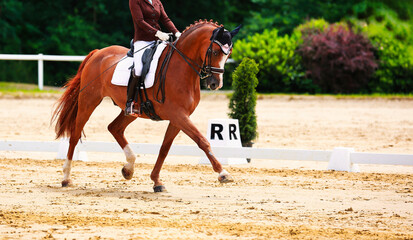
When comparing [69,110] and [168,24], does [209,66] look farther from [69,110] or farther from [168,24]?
[69,110]

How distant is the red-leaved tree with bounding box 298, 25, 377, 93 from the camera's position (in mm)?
19750

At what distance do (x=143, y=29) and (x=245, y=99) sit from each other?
3.09 meters

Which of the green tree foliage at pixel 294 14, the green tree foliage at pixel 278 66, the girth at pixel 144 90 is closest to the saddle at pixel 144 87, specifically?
the girth at pixel 144 90

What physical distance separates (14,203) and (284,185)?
322 centimetres

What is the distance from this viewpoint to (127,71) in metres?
7.89

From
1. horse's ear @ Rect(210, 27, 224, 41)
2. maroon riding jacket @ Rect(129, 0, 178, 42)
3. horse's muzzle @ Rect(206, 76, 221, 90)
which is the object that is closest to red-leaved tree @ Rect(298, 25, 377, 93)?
maroon riding jacket @ Rect(129, 0, 178, 42)

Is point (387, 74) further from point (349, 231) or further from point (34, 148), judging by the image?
point (349, 231)

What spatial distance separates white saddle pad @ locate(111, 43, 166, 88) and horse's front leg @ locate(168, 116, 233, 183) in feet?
2.23

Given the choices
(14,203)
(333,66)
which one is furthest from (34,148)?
(333,66)

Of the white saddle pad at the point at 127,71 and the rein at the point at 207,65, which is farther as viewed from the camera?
the white saddle pad at the point at 127,71

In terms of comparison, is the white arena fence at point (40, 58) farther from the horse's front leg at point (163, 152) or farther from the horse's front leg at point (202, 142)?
the horse's front leg at point (202, 142)

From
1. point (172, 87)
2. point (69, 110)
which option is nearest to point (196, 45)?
point (172, 87)

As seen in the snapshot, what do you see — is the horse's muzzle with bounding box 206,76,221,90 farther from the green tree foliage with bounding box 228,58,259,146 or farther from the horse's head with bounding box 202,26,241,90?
the green tree foliage with bounding box 228,58,259,146

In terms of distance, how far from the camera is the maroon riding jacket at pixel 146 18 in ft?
25.4
